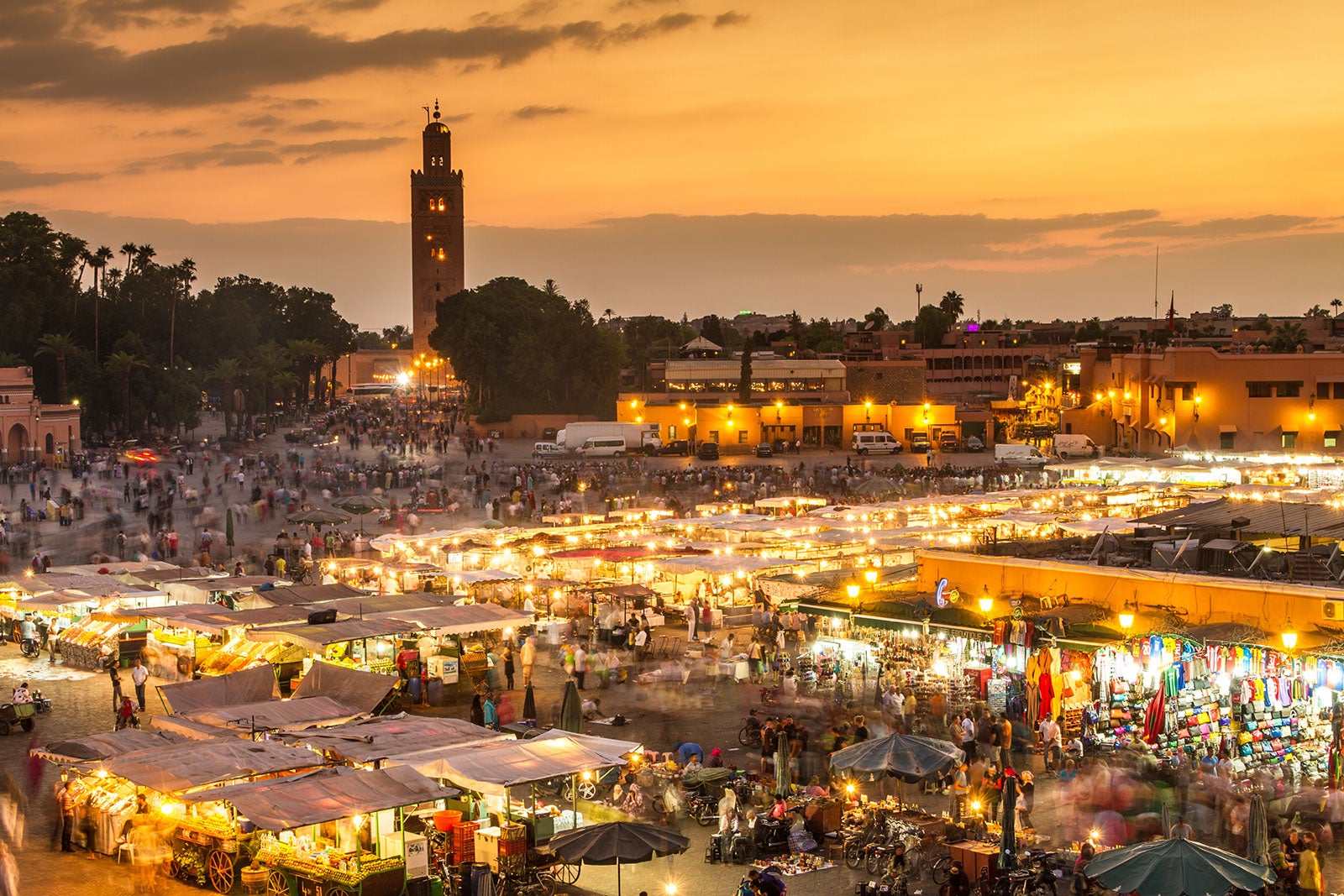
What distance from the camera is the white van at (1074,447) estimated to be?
58.1 m

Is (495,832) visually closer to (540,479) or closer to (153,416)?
(540,479)

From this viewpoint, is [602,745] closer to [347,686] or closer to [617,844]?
[617,844]

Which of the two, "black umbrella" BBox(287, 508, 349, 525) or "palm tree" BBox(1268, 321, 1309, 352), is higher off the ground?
"palm tree" BBox(1268, 321, 1309, 352)

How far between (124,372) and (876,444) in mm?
38095

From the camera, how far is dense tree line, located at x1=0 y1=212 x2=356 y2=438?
75438 millimetres

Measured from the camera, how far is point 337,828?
1330 cm

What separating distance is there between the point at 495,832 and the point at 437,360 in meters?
118

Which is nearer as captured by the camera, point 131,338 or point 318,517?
point 318,517

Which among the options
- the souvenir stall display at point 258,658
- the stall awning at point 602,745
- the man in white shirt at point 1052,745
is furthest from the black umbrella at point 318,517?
the man in white shirt at point 1052,745

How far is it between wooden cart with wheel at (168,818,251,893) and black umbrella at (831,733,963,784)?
594 cm

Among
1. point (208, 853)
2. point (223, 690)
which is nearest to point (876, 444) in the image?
point (223, 690)

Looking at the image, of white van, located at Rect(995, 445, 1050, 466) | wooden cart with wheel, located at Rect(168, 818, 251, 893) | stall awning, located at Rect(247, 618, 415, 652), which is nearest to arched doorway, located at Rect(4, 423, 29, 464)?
white van, located at Rect(995, 445, 1050, 466)

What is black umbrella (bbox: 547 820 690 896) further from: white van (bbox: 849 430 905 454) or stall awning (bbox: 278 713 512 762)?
white van (bbox: 849 430 905 454)

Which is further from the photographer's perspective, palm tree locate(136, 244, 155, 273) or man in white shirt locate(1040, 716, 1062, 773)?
palm tree locate(136, 244, 155, 273)
